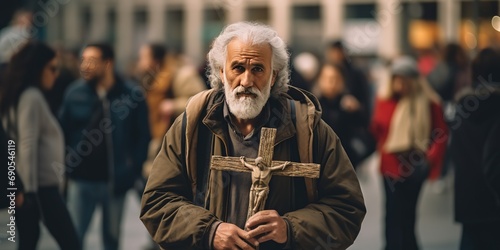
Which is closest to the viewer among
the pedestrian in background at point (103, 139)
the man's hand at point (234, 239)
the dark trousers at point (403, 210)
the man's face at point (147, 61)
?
the man's hand at point (234, 239)

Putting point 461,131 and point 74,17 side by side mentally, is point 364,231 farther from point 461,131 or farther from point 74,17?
point 74,17

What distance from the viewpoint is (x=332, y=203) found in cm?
464

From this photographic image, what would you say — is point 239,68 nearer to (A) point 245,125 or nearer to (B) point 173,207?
(A) point 245,125

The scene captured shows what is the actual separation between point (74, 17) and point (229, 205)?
40.2 metres

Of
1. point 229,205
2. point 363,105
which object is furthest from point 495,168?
point 363,105

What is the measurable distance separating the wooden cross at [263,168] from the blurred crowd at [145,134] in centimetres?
245

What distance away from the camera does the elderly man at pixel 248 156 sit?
4582mm

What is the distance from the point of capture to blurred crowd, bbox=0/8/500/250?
732cm

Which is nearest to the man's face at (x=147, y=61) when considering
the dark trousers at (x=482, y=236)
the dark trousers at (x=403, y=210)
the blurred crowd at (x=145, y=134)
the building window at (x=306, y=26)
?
the blurred crowd at (x=145, y=134)

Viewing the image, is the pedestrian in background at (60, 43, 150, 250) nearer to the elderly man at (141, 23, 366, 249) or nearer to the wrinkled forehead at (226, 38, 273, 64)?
the elderly man at (141, 23, 366, 249)

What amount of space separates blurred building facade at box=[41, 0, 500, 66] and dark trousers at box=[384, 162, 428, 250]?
1380 cm

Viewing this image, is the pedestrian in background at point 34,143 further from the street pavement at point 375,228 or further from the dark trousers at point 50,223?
the street pavement at point 375,228

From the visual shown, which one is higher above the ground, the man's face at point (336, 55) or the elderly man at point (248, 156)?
the man's face at point (336, 55)

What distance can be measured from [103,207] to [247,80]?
14.3 feet
